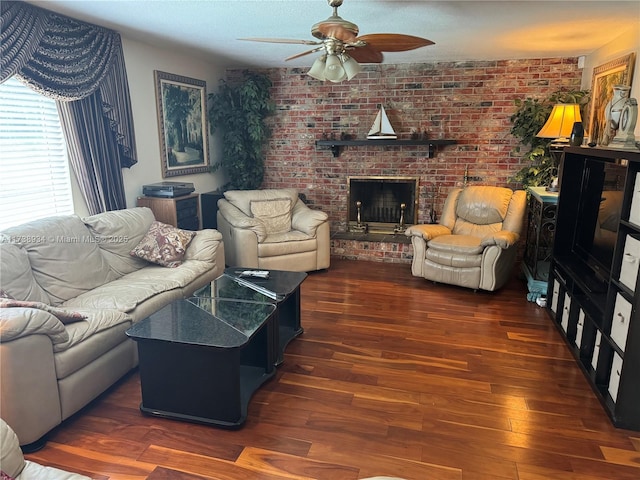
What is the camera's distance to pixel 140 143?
14.0 feet

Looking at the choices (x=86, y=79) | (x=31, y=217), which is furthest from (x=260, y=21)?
(x=31, y=217)

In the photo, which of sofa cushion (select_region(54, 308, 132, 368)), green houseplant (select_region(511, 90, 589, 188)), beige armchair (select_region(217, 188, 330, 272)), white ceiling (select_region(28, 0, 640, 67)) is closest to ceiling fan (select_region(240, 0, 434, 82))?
white ceiling (select_region(28, 0, 640, 67))

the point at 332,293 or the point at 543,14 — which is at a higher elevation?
the point at 543,14

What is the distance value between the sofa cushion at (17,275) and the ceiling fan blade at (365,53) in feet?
7.95

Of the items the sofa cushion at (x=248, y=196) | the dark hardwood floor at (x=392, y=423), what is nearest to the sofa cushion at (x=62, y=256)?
the dark hardwood floor at (x=392, y=423)

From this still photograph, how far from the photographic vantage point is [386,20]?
326 cm

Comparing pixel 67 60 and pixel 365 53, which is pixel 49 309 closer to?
pixel 67 60

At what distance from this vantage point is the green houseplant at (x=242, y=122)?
5416 millimetres

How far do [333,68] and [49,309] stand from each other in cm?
208

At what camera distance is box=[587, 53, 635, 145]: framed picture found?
3.50 meters

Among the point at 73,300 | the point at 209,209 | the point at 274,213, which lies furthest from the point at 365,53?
the point at 209,209

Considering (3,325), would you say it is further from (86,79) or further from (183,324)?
(86,79)

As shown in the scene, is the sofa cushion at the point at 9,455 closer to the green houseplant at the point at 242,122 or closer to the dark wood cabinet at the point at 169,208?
the dark wood cabinet at the point at 169,208

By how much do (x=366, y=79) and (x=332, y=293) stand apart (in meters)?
2.70
